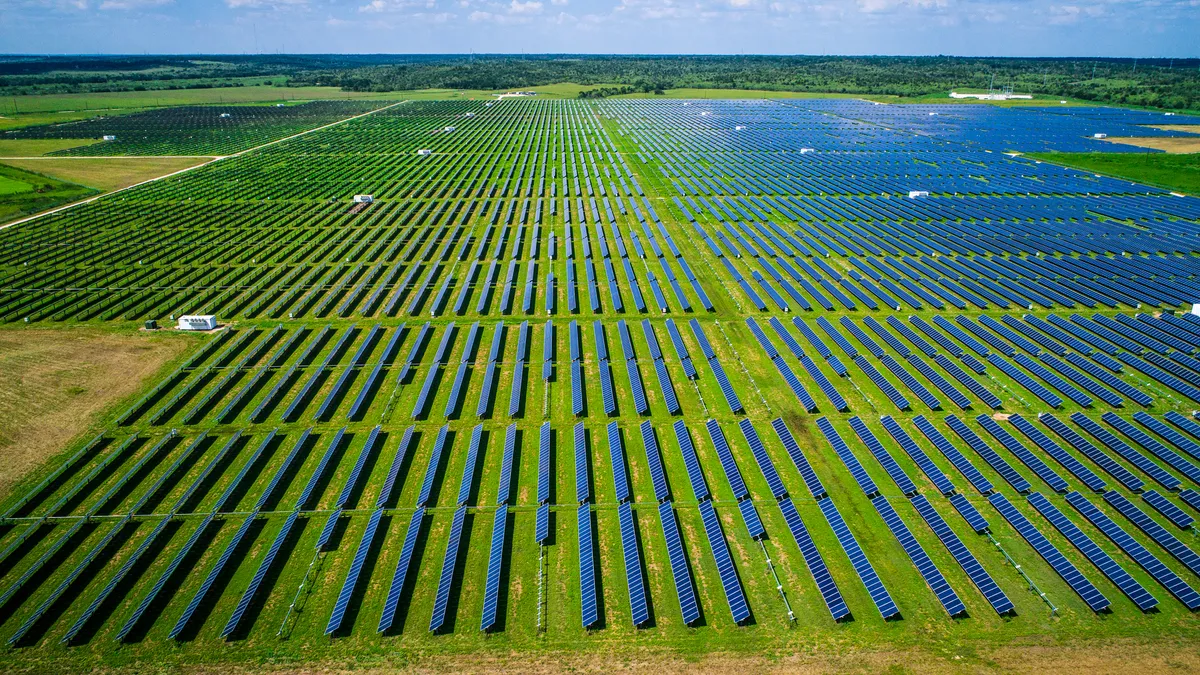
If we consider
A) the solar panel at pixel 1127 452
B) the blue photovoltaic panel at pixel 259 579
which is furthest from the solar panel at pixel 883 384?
the blue photovoltaic panel at pixel 259 579

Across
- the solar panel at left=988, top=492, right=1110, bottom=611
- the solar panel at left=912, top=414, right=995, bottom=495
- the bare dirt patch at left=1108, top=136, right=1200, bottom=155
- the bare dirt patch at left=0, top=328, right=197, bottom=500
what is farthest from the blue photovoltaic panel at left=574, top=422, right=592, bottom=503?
the bare dirt patch at left=1108, top=136, right=1200, bottom=155

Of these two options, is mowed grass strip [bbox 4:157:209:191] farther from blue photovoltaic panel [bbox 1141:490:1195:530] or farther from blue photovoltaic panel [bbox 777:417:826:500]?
blue photovoltaic panel [bbox 1141:490:1195:530]

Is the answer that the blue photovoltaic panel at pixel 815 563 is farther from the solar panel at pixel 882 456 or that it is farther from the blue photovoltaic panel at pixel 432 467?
the blue photovoltaic panel at pixel 432 467

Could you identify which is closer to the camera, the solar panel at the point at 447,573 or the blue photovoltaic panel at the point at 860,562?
the solar panel at the point at 447,573

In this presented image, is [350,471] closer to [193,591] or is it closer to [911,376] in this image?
[193,591]

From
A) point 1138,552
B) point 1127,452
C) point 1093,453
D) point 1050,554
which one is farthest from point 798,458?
point 1127,452

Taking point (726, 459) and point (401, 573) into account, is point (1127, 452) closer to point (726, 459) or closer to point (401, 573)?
point (726, 459)
